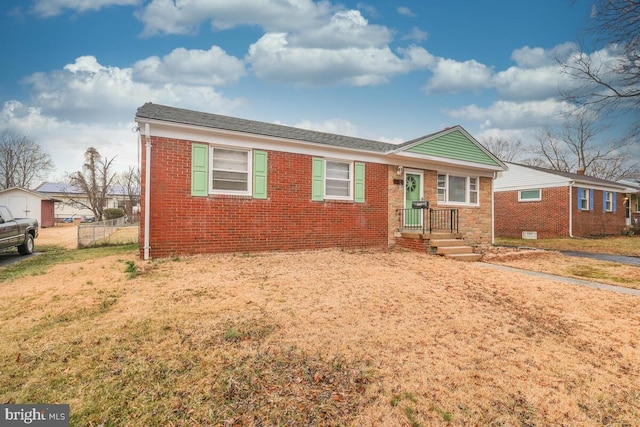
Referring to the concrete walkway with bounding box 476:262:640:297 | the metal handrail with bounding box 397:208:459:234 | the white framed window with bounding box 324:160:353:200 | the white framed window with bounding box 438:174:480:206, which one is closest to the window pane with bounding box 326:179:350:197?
the white framed window with bounding box 324:160:353:200

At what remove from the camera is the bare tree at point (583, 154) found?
3061 cm

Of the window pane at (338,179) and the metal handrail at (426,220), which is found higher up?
the window pane at (338,179)

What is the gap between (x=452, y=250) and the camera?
8805 millimetres

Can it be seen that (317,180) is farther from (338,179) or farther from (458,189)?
(458,189)

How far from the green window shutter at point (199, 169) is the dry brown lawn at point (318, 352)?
2.99 metres

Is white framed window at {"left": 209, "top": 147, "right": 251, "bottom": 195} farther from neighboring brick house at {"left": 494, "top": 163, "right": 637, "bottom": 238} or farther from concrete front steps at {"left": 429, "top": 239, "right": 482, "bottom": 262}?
neighboring brick house at {"left": 494, "top": 163, "right": 637, "bottom": 238}

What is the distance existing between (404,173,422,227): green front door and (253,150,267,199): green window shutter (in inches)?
210

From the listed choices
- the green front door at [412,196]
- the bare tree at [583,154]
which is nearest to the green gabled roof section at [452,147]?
the green front door at [412,196]

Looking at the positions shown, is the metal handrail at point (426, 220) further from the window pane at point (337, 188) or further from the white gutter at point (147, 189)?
the white gutter at point (147, 189)

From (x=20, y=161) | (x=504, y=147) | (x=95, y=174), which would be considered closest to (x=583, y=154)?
(x=504, y=147)

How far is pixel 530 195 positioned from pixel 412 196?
1256 cm

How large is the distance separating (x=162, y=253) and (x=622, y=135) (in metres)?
16.2

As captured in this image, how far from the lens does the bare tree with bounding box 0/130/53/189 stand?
31188 mm

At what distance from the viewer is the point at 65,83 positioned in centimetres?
1581
